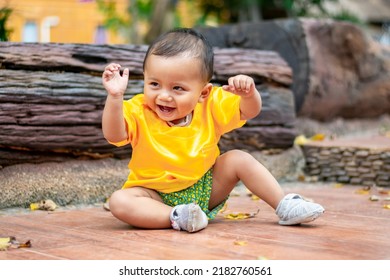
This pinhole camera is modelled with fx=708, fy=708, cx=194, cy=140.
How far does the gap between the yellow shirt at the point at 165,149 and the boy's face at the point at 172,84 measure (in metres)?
0.07

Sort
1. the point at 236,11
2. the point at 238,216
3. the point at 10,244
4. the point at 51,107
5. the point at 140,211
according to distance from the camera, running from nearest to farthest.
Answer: the point at 10,244, the point at 140,211, the point at 238,216, the point at 51,107, the point at 236,11

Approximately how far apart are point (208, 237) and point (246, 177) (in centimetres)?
48

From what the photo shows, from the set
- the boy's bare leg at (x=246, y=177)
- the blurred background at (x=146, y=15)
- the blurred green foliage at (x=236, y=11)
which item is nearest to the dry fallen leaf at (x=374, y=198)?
the boy's bare leg at (x=246, y=177)

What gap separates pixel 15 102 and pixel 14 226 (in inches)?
32.0

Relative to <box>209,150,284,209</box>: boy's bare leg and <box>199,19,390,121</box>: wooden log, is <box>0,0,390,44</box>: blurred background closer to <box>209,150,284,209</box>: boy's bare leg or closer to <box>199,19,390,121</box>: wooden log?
<box>199,19,390,121</box>: wooden log

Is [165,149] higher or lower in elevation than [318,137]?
higher

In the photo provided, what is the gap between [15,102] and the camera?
3.58m

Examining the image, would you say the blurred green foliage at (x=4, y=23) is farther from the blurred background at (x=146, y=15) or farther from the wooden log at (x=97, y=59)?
the wooden log at (x=97, y=59)

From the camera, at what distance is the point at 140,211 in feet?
9.50

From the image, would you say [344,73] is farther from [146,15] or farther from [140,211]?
[146,15]

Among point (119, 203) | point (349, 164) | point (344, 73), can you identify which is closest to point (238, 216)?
point (119, 203)
